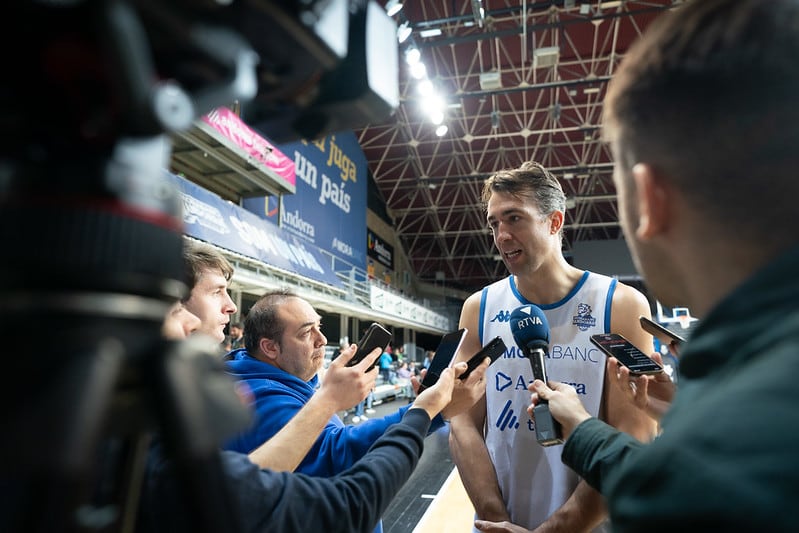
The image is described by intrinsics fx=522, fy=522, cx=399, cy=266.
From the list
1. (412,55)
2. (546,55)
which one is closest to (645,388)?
(412,55)

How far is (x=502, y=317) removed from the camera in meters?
1.76

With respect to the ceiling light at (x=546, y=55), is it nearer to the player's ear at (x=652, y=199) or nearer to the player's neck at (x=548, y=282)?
the player's neck at (x=548, y=282)

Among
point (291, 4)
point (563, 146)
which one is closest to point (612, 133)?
point (291, 4)

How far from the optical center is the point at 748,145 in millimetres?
534

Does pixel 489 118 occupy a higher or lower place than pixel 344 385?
higher

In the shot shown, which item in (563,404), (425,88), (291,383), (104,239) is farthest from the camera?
(425,88)

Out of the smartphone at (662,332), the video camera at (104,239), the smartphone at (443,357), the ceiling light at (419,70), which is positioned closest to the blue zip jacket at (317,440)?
the smartphone at (443,357)

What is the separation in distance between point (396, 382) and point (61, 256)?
41.1ft

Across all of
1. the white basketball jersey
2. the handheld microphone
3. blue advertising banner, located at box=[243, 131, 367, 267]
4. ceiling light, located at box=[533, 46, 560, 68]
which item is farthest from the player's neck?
ceiling light, located at box=[533, 46, 560, 68]

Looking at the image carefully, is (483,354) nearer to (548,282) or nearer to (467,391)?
(467,391)

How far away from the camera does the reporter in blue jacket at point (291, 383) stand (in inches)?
63.2

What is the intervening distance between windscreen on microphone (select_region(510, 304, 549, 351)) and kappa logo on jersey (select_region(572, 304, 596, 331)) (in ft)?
0.54

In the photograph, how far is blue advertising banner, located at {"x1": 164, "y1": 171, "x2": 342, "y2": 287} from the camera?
7465 mm

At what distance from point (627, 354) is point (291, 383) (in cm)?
111
